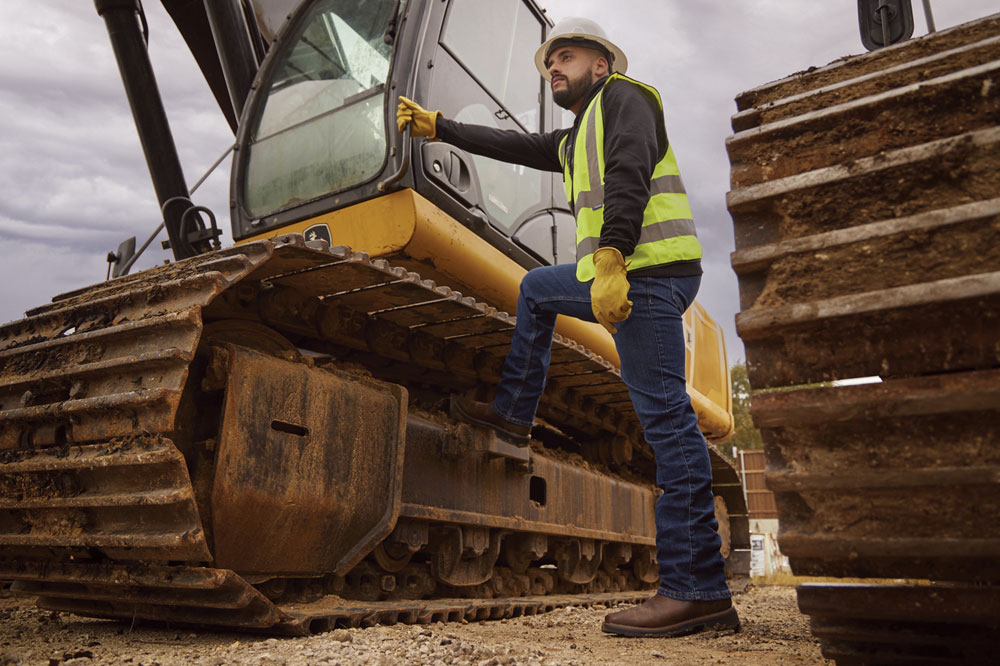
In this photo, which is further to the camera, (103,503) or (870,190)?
(103,503)

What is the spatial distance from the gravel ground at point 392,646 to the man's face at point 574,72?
2.08 meters

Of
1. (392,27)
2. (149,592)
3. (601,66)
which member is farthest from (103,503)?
(392,27)

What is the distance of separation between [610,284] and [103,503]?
5.49 ft

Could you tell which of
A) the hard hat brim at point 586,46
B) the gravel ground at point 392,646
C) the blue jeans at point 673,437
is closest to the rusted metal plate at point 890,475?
the gravel ground at point 392,646

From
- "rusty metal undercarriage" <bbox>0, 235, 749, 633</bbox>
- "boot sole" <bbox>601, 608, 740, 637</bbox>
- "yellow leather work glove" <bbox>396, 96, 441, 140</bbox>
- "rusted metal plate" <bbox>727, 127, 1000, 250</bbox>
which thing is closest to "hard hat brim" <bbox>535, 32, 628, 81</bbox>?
"yellow leather work glove" <bbox>396, 96, 441, 140</bbox>

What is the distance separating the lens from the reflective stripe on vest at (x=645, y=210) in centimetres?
305

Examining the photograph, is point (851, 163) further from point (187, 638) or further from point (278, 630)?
point (187, 638)

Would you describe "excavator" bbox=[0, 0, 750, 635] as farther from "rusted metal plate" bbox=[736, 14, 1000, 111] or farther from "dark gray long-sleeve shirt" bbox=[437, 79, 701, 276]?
"rusted metal plate" bbox=[736, 14, 1000, 111]

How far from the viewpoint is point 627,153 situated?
2.96 m

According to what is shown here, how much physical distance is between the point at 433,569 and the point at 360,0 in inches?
114

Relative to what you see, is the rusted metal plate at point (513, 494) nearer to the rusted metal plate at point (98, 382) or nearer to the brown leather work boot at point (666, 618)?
the brown leather work boot at point (666, 618)

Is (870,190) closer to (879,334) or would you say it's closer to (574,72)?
(879,334)

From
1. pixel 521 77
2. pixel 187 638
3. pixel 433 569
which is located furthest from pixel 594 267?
pixel 521 77

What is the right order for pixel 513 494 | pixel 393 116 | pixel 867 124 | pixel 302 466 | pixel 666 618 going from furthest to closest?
pixel 513 494 < pixel 393 116 < pixel 666 618 < pixel 302 466 < pixel 867 124
